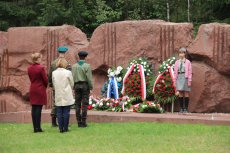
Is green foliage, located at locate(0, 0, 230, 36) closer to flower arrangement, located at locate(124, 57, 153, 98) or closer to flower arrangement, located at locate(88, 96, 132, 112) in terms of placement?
flower arrangement, located at locate(124, 57, 153, 98)

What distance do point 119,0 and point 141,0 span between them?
1.20 meters

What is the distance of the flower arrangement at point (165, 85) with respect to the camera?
1425 centimetres

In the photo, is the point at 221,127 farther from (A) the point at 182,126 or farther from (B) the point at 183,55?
(B) the point at 183,55

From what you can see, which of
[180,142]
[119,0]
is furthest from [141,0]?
[180,142]

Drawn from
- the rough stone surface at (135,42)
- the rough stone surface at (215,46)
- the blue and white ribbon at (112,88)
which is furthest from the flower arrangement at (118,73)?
the rough stone surface at (215,46)

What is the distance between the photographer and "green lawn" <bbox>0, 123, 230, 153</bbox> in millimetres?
8781

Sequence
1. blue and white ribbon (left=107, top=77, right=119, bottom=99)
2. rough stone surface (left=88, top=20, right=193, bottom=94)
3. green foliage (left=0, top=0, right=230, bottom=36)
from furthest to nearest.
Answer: green foliage (left=0, top=0, right=230, bottom=36) < blue and white ribbon (left=107, top=77, right=119, bottom=99) < rough stone surface (left=88, top=20, right=193, bottom=94)

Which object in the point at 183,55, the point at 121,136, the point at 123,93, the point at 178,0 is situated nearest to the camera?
the point at 121,136

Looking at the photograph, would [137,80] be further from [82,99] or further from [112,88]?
[82,99]

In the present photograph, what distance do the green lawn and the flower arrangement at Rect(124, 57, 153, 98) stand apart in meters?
2.90

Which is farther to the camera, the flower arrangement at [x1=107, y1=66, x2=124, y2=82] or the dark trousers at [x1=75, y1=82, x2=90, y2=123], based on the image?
the flower arrangement at [x1=107, y1=66, x2=124, y2=82]

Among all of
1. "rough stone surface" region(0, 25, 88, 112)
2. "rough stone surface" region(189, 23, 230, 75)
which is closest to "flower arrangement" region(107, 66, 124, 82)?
"rough stone surface" region(0, 25, 88, 112)

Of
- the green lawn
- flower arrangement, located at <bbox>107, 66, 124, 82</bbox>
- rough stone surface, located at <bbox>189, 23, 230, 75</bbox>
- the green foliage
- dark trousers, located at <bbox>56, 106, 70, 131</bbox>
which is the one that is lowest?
the green lawn

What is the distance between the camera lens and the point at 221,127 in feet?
36.5
